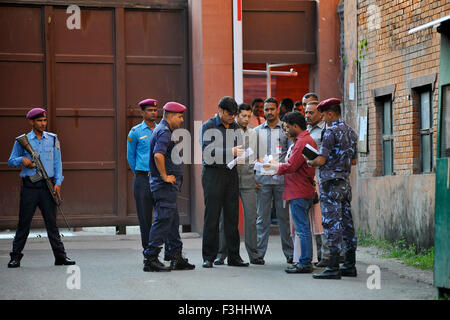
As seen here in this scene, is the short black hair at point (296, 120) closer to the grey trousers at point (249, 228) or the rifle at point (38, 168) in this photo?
the grey trousers at point (249, 228)

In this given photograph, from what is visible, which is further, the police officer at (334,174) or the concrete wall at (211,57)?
the concrete wall at (211,57)

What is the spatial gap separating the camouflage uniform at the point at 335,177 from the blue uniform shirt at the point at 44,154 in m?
3.70

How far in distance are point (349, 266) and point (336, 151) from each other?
1.37 m

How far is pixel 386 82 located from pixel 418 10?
1514 mm

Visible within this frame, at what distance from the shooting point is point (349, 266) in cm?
960

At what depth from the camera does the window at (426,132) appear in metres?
12.1

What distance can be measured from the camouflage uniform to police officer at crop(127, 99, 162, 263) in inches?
105

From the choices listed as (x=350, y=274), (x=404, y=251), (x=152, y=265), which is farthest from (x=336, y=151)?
(x=404, y=251)

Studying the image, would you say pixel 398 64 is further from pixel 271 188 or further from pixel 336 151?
pixel 336 151

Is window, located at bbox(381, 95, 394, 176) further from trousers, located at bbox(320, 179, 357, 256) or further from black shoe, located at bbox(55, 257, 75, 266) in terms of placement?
black shoe, located at bbox(55, 257, 75, 266)

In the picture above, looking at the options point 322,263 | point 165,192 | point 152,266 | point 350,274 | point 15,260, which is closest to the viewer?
point 350,274

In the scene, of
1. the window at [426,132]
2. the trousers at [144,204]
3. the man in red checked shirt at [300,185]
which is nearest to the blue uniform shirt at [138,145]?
the trousers at [144,204]
